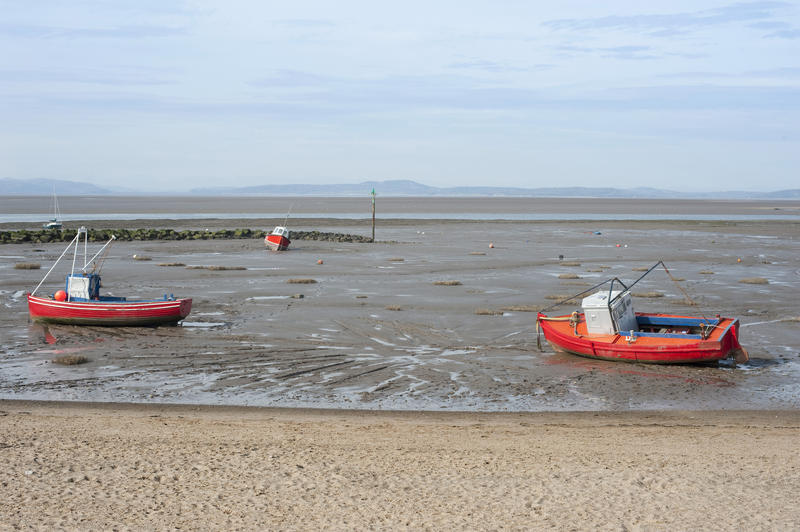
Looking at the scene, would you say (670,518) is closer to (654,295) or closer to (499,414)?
(499,414)

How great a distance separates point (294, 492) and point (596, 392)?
9.63 m

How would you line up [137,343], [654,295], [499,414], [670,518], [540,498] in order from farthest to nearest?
[654,295], [137,343], [499,414], [540,498], [670,518]

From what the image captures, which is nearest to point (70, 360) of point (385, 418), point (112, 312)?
point (112, 312)

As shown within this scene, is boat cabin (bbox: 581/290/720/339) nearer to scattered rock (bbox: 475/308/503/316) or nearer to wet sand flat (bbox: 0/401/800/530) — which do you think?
wet sand flat (bbox: 0/401/800/530)

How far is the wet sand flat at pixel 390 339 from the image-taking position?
18.4m

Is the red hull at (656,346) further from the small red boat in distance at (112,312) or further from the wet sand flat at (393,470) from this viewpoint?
the small red boat in distance at (112,312)

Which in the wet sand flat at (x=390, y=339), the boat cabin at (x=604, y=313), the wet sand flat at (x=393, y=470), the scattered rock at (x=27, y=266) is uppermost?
the boat cabin at (x=604, y=313)

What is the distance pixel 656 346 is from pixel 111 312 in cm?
1659

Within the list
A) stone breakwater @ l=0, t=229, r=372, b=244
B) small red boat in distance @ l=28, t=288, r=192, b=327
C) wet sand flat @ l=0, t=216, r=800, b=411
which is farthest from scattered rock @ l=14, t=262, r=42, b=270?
stone breakwater @ l=0, t=229, r=372, b=244

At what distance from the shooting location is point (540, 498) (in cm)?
1117

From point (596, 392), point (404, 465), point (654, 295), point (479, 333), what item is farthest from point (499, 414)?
point (654, 295)

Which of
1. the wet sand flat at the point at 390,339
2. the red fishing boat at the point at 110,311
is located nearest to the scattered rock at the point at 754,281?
the wet sand flat at the point at 390,339

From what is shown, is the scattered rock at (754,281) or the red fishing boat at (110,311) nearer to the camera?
the red fishing boat at (110,311)

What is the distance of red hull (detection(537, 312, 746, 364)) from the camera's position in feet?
67.6
